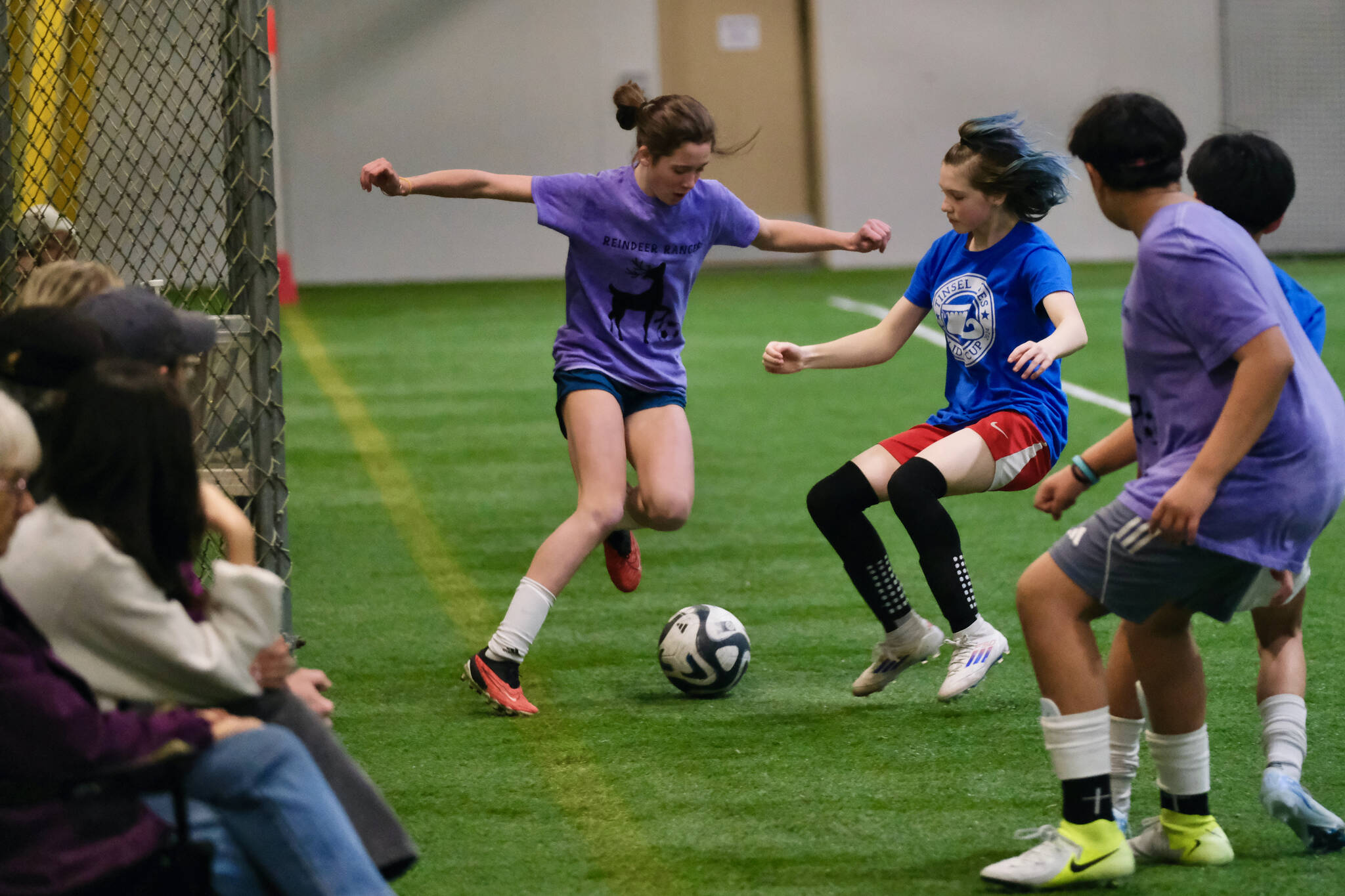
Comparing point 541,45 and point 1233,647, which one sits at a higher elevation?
point 541,45

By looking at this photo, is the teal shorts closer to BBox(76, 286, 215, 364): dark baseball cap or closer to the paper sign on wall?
BBox(76, 286, 215, 364): dark baseball cap

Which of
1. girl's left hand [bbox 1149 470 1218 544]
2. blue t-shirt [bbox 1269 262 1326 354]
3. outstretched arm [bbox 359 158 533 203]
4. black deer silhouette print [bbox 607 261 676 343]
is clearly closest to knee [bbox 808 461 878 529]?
black deer silhouette print [bbox 607 261 676 343]

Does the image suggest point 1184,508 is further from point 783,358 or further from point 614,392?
point 614,392

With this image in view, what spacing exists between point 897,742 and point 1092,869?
1.10m

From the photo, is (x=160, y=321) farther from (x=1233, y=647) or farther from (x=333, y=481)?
(x=333, y=481)

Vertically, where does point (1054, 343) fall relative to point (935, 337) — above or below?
above

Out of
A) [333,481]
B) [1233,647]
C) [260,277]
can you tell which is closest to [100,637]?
[260,277]

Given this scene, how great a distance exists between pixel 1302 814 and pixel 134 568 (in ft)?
7.35

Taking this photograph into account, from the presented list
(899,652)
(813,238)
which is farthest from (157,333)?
(813,238)

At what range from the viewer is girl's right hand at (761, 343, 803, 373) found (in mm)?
4375

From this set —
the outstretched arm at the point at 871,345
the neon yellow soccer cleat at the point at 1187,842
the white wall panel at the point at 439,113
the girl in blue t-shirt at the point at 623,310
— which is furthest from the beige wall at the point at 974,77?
Answer: the neon yellow soccer cleat at the point at 1187,842

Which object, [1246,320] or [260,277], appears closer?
[1246,320]

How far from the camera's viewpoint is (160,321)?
256cm

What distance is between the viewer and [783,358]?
4.43 metres
